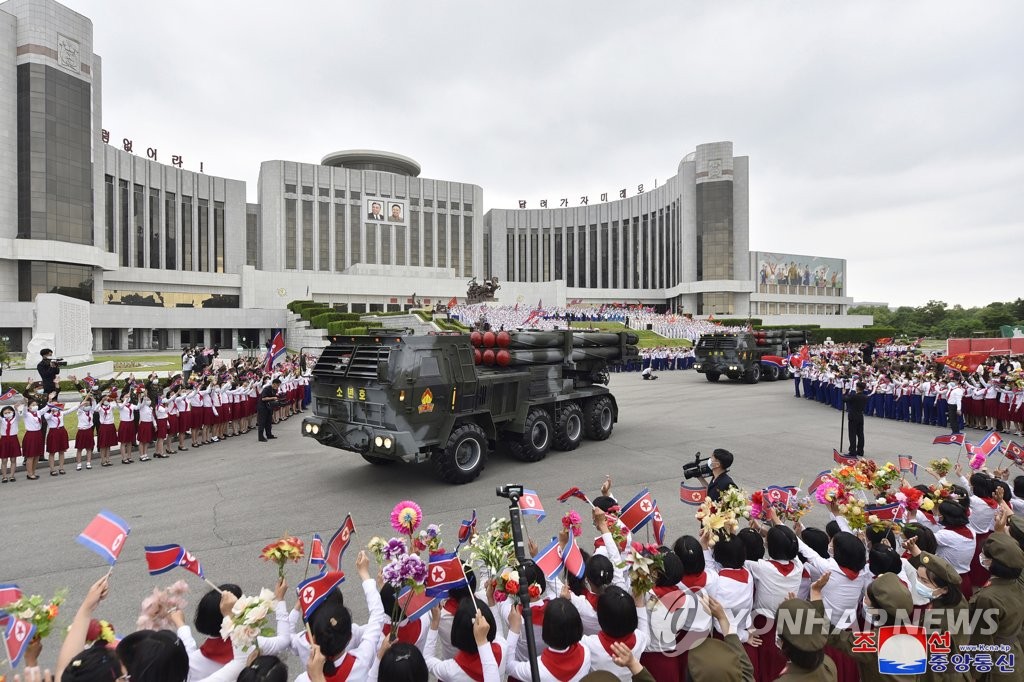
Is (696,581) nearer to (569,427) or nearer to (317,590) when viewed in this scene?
(317,590)

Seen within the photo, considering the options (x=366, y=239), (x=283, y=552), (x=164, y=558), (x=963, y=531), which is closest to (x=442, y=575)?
(x=283, y=552)

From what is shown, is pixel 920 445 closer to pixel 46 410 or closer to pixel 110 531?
pixel 110 531

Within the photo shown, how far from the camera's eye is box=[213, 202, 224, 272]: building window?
64.0 meters

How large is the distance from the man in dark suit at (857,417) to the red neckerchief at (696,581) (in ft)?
32.5

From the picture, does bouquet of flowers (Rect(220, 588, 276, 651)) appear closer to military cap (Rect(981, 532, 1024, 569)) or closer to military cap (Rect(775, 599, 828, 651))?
military cap (Rect(775, 599, 828, 651))

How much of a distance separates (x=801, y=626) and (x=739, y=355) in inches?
968

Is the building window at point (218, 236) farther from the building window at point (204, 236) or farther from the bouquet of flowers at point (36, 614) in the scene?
the bouquet of flowers at point (36, 614)

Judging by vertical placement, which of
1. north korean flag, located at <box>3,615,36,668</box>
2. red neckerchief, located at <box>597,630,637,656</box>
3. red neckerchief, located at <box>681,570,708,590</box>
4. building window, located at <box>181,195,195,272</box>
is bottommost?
red neckerchief, located at <box>597,630,637,656</box>

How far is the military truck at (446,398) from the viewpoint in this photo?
8953 mm

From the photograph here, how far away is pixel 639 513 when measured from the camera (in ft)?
15.4

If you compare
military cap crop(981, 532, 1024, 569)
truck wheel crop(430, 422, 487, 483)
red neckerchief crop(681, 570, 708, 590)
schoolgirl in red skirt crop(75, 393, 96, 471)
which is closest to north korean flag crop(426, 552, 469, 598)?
red neckerchief crop(681, 570, 708, 590)

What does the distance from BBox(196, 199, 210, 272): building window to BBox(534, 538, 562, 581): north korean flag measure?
231 feet

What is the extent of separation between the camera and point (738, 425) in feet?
48.9

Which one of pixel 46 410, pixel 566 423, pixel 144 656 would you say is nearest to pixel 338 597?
pixel 144 656
